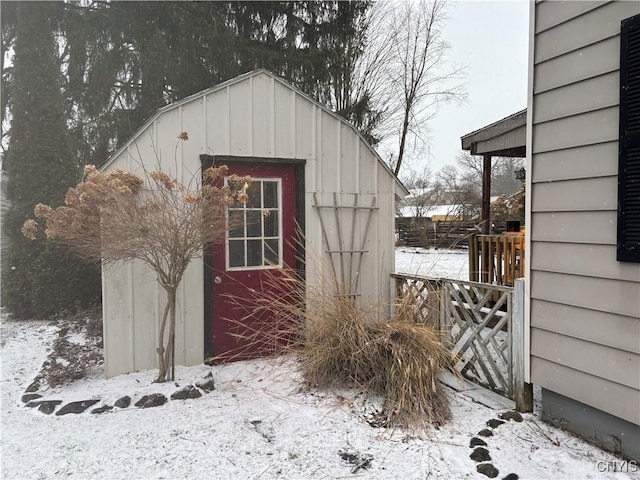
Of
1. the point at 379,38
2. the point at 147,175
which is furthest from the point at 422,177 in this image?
the point at 147,175

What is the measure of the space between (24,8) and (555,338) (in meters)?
8.01

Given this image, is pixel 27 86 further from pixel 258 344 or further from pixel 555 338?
pixel 555 338

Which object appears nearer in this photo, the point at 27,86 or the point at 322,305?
the point at 322,305

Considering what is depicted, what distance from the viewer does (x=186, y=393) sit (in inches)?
123

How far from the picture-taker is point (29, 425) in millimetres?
2738

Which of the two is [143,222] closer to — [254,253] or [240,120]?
[254,253]

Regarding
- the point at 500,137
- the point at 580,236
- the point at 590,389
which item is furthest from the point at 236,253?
the point at 500,137

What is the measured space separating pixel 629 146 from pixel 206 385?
3.33 metres

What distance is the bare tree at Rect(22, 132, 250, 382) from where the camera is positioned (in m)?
3.06

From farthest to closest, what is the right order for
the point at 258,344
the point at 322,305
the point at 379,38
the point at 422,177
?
1. the point at 422,177
2. the point at 379,38
3. the point at 258,344
4. the point at 322,305

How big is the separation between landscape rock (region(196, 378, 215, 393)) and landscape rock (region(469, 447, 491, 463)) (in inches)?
79.7

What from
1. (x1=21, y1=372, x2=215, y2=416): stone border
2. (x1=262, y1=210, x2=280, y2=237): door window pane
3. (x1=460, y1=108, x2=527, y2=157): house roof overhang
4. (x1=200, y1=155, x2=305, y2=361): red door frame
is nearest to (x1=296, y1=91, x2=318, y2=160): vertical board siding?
(x1=200, y1=155, x2=305, y2=361): red door frame

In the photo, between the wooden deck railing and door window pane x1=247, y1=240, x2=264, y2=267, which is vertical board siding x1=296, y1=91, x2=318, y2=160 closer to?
door window pane x1=247, y1=240, x2=264, y2=267

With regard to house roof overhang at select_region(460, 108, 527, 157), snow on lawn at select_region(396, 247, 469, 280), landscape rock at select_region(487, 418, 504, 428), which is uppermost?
house roof overhang at select_region(460, 108, 527, 157)
